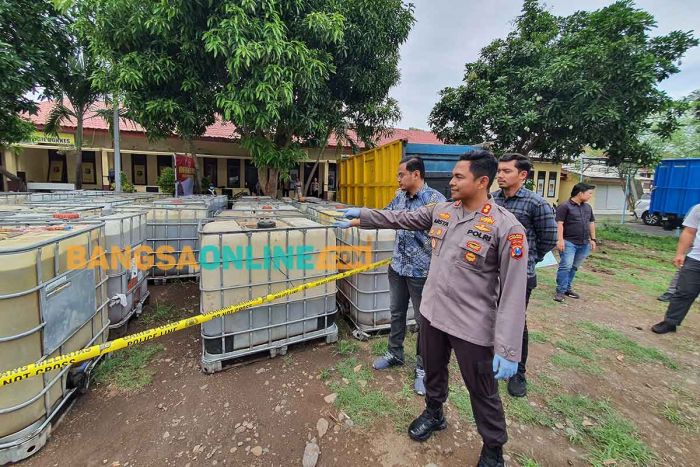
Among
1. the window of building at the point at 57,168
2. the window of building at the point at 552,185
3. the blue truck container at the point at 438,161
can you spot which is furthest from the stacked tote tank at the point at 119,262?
the window of building at the point at 552,185

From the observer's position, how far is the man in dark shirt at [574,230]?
477 centimetres

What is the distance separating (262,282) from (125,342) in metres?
1.09

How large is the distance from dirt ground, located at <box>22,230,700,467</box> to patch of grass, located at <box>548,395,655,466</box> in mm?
15

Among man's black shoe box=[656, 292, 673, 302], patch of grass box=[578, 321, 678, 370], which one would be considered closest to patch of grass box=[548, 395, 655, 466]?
patch of grass box=[578, 321, 678, 370]

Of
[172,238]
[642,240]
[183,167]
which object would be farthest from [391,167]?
[642,240]

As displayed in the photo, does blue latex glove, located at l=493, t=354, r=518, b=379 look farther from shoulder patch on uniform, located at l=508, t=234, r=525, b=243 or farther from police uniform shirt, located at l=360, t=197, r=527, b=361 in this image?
shoulder patch on uniform, located at l=508, t=234, r=525, b=243

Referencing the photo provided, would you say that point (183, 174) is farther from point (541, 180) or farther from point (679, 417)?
point (541, 180)

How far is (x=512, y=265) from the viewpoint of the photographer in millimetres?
1573

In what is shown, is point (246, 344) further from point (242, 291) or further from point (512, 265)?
point (512, 265)

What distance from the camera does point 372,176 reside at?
754cm

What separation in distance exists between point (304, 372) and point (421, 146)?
448 centimetres

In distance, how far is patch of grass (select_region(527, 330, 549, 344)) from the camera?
11.7ft

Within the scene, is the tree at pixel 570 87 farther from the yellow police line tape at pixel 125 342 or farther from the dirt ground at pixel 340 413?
the yellow police line tape at pixel 125 342

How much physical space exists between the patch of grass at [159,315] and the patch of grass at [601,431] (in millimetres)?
3901
